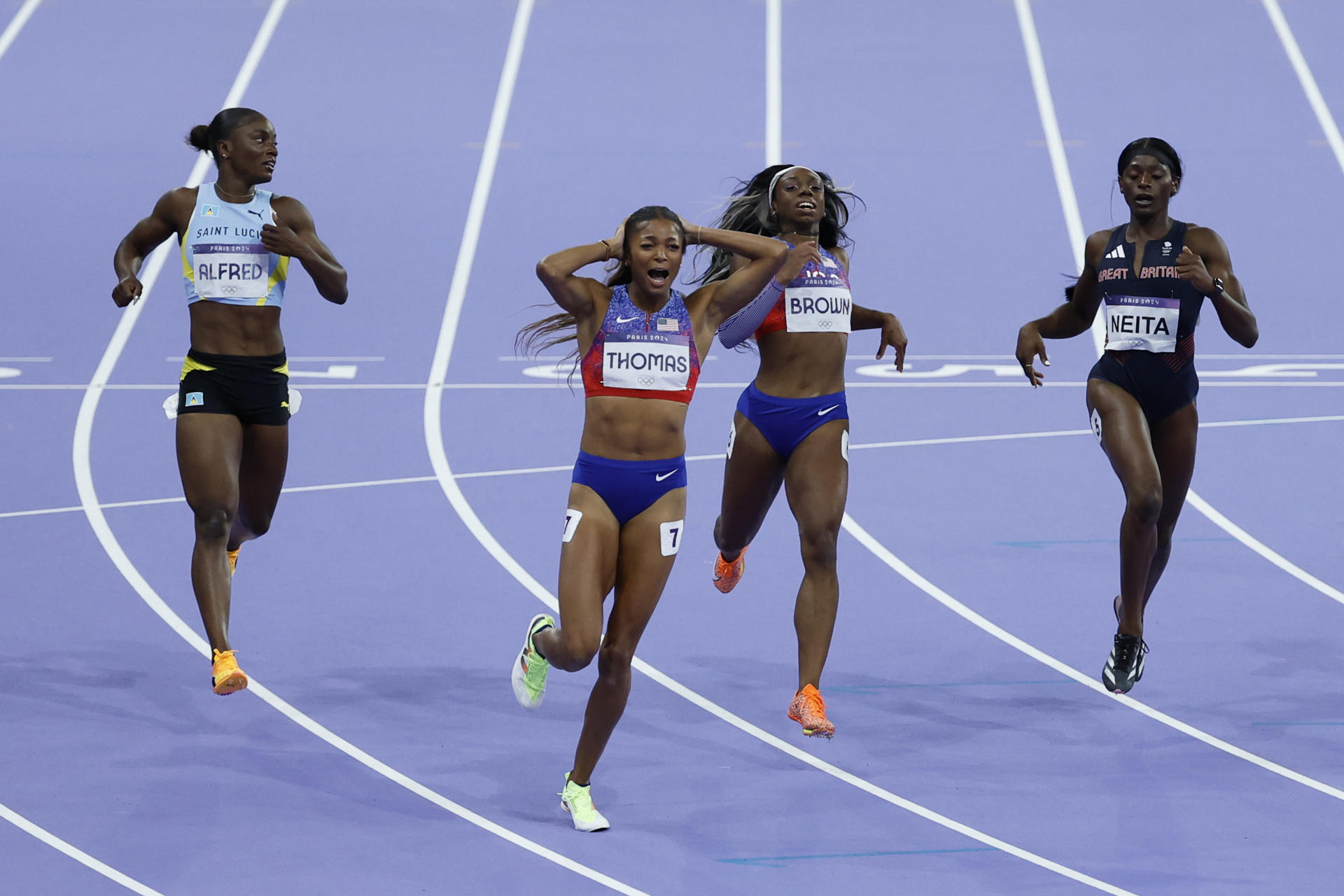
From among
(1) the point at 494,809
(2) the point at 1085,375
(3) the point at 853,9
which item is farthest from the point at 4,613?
(3) the point at 853,9

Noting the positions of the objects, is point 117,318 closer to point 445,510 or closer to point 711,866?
point 445,510

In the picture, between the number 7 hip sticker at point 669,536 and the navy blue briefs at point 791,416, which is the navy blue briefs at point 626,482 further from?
the navy blue briefs at point 791,416

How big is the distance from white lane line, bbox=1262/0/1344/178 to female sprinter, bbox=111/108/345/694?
10913 mm

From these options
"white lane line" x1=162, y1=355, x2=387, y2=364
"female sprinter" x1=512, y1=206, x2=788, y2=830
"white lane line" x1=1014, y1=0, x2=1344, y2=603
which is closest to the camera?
"female sprinter" x1=512, y1=206, x2=788, y2=830

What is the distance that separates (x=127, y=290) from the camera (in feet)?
22.4

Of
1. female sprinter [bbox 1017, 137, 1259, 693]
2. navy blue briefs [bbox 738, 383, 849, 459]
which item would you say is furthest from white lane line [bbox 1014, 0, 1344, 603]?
navy blue briefs [bbox 738, 383, 849, 459]

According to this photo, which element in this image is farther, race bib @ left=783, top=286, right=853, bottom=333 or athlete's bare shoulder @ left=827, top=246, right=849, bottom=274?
athlete's bare shoulder @ left=827, top=246, right=849, bottom=274

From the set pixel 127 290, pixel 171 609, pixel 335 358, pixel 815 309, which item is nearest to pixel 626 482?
pixel 815 309

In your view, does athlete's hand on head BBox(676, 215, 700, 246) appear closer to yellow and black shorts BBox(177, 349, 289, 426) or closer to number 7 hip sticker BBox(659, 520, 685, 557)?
number 7 hip sticker BBox(659, 520, 685, 557)

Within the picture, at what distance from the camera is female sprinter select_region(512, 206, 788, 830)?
19.1ft

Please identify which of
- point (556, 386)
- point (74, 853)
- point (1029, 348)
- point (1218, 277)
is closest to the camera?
point (74, 853)

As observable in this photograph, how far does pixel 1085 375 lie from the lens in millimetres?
11914

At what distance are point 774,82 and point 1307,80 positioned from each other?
4994 millimetres

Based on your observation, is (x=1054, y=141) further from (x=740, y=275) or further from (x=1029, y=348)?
(x=740, y=275)
